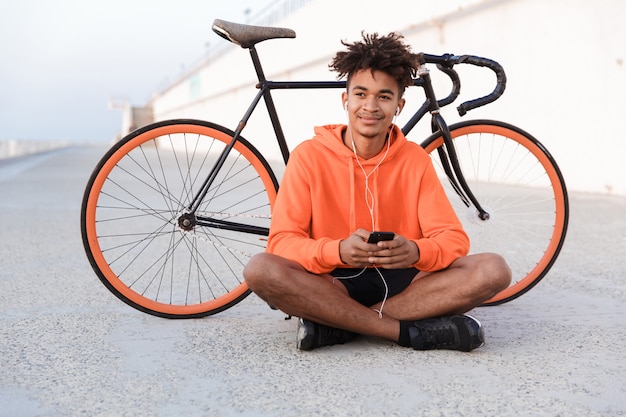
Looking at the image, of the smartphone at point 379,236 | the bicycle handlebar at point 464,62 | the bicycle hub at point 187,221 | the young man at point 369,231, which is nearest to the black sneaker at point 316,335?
the young man at point 369,231

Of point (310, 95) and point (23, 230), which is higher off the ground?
point (310, 95)

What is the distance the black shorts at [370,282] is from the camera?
2797 millimetres

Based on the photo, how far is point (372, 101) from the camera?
273cm

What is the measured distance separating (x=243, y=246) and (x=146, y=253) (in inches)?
30.8

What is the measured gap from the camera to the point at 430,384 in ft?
7.68

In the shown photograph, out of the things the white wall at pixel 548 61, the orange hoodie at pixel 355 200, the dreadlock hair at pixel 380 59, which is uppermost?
the white wall at pixel 548 61

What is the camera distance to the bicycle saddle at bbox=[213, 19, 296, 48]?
3.07m

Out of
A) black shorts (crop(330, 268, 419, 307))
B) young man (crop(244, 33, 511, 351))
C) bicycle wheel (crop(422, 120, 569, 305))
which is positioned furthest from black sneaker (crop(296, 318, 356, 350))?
bicycle wheel (crop(422, 120, 569, 305))

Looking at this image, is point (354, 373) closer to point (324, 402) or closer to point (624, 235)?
point (324, 402)

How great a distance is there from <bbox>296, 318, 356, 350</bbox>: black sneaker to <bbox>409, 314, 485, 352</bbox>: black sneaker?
0.28 meters

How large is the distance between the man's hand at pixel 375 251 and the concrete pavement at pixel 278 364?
0.36 meters

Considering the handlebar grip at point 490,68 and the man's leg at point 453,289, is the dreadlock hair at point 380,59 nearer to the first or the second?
the handlebar grip at point 490,68

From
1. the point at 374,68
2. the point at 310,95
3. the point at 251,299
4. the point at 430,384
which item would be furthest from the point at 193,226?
the point at 310,95

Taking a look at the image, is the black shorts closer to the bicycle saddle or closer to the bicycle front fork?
the bicycle front fork
